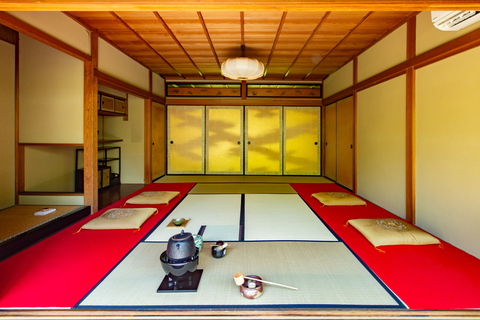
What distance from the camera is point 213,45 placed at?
4277mm

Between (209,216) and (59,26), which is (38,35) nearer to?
(59,26)

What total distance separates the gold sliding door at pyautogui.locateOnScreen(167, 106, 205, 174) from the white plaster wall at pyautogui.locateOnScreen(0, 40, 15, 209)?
143 inches

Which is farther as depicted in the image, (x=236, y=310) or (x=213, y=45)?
(x=213, y=45)

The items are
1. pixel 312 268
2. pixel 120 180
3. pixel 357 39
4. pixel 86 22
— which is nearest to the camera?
pixel 312 268

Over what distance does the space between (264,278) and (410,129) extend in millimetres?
2587

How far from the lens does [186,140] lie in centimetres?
689

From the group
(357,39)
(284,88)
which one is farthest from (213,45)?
(284,88)

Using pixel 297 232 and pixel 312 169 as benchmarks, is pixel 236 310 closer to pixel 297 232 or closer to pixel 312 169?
pixel 297 232

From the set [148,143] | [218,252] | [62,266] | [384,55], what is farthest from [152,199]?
[384,55]

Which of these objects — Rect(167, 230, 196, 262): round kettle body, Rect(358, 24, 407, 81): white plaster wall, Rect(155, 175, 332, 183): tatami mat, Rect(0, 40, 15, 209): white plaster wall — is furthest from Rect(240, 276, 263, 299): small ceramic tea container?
Rect(155, 175, 332, 183): tatami mat

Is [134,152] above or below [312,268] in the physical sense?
above

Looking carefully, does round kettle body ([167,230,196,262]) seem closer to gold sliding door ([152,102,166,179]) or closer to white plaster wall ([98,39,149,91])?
white plaster wall ([98,39,149,91])

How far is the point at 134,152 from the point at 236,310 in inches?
205

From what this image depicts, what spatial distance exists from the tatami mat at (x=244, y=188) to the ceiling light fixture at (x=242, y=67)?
6.83 ft
